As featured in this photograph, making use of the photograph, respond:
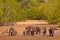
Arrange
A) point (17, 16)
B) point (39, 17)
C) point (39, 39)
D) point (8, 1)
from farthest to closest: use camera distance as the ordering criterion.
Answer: point (39, 17), point (17, 16), point (8, 1), point (39, 39)

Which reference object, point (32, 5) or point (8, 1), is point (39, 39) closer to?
point (8, 1)

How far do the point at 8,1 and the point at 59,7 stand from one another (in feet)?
27.0

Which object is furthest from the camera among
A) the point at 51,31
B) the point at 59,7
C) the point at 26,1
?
the point at 26,1

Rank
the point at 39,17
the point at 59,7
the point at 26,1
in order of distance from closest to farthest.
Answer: the point at 59,7 → the point at 39,17 → the point at 26,1

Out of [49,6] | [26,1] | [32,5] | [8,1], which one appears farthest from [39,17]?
[8,1]

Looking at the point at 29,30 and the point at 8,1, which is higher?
the point at 8,1

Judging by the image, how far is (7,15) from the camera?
44.1m

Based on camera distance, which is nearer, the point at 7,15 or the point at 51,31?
the point at 51,31

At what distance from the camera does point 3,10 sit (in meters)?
44.6

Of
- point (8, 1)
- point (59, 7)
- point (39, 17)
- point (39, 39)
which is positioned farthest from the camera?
point (39, 17)

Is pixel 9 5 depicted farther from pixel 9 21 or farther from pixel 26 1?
pixel 26 1

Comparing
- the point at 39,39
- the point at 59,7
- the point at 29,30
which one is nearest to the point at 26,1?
the point at 59,7

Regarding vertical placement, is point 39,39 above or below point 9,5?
below

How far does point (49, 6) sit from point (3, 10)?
25.3 ft
